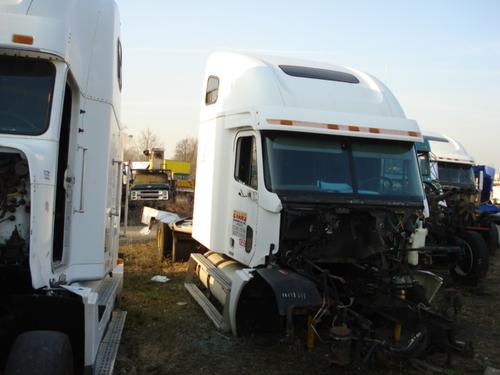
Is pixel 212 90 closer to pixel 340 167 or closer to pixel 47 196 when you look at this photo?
pixel 340 167

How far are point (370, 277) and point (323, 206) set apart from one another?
1.19m

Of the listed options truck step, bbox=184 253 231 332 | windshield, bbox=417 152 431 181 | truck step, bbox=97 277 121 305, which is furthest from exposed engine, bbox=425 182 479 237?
truck step, bbox=97 277 121 305

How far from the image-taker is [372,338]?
5.21 m

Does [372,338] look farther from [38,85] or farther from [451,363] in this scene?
[38,85]

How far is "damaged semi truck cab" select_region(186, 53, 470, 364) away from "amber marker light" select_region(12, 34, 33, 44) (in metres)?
2.79

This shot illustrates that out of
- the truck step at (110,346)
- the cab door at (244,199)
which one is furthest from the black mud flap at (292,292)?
the truck step at (110,346)

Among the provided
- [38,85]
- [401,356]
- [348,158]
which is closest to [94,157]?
[38,85]

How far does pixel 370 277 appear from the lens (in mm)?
6555

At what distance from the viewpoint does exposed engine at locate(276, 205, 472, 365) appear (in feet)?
18.0

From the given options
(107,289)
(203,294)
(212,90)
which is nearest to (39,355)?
(107,289)

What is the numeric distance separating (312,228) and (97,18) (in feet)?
10.8

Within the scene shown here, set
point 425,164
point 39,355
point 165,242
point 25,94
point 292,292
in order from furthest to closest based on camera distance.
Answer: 1. point 425,164
2. point 165,242
3. point 292,292
4. point 25,94
5. point 39,355

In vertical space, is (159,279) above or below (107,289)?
below

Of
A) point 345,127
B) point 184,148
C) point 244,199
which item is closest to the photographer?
point 345,127
